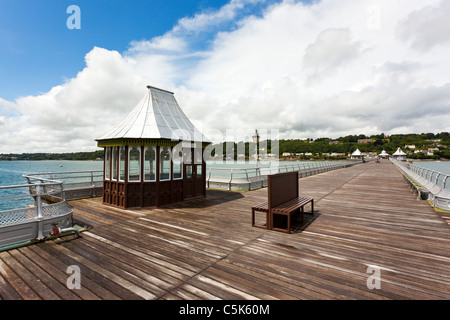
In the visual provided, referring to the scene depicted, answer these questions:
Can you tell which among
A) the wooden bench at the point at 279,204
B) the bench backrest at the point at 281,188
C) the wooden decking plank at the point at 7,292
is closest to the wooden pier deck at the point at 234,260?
the wooden decking plank at the point at 7,292

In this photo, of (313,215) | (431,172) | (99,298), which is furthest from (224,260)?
(431,172)

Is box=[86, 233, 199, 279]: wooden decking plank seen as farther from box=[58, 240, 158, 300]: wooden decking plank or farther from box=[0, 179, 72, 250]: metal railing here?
box=[0, 179, 72, 250]: metal railing

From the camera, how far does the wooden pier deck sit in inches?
137

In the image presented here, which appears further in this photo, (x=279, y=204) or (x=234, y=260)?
(x=279, y=204)

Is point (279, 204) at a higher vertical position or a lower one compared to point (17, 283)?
higher

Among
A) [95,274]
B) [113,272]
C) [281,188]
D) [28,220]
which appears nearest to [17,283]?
[95,274]

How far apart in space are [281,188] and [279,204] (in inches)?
19.8

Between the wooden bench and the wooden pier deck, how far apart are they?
0.50 meters

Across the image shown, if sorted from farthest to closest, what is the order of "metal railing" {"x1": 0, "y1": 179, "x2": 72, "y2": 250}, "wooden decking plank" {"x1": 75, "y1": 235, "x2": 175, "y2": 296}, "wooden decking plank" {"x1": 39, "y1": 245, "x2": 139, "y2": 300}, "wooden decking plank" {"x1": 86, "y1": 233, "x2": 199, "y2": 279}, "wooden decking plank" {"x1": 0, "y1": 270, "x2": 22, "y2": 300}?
"metal railing" {"x1": 0, "y1": 179, "x2": 72, "y2": 250}
"wooden decking plank" {"x1": 86, "y1": 233, "x2": 199, "y2": 279}
"wooden decking plank" {"x1": 75, "y1": 235, "x2": 175, "y2": 296}
"wooden decking plank" {"x1": 39, "y1": 245, "x2": 139, "y2": 300}
"wooden decking plank" {"x1": 0, "y1": 270, "x2": 22, "y2": 300}

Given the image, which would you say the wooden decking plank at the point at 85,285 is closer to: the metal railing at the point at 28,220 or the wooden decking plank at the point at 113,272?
the wooden decking plank at the point at 113,272

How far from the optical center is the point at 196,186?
1126cm

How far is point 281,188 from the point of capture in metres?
7.02

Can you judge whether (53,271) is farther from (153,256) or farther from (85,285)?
(153,256)

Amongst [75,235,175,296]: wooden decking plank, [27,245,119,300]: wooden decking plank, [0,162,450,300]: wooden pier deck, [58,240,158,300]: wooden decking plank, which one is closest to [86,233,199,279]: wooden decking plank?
[0,162,450,300]: wooden pier deck
